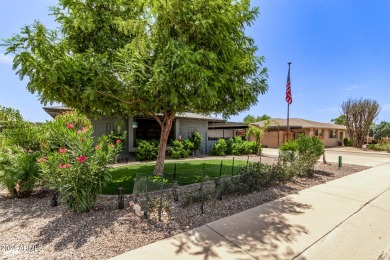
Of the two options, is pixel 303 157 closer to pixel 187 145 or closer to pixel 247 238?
pixel 247 238

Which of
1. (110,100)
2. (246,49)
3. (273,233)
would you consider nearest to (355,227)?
(273,233)

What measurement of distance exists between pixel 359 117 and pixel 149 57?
102 feet

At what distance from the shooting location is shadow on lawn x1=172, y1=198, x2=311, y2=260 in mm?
3275

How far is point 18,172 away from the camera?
18.7 ft

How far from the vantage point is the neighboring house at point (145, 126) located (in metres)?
13.7

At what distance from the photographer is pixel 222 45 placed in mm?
5410

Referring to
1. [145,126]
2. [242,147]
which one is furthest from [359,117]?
[145,126]

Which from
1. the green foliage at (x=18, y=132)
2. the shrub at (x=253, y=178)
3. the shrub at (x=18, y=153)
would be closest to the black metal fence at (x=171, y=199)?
the shrub at (x=253, y=178)

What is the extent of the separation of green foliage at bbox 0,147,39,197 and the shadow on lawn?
4886mm

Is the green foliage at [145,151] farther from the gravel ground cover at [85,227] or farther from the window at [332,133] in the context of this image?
the window at [332,133]

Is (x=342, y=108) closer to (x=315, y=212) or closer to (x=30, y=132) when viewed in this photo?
(x=315, y=212)

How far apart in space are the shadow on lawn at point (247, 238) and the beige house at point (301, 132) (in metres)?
21.9

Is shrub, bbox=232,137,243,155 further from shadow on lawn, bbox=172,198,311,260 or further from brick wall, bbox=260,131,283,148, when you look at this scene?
shadow on lawn, bbox=172,198,311,260

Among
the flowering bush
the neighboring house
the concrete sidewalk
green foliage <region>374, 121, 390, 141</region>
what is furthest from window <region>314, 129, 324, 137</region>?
the flowering bush
